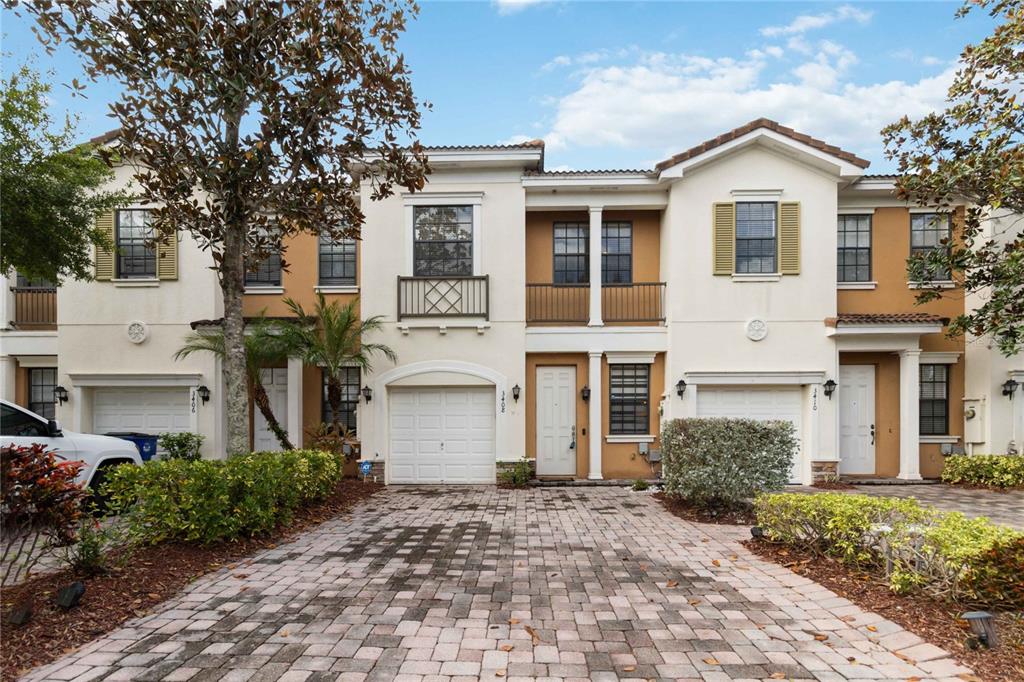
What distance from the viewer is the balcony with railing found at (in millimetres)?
12406

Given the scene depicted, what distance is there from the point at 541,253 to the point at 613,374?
325cm

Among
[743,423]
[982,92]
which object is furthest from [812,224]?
[743,423]

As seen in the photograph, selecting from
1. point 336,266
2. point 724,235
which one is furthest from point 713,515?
point 336,266

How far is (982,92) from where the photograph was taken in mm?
8828

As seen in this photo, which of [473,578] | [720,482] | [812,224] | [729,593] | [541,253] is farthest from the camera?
[541,253]

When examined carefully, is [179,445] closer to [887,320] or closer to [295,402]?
[295,402]

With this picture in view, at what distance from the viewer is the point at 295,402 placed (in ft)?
39.9

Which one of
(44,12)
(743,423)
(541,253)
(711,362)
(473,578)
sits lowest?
(473,578)

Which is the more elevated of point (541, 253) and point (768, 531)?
point (541, 253)

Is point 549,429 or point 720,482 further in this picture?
point 549,429

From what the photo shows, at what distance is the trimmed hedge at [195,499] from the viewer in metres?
5.89

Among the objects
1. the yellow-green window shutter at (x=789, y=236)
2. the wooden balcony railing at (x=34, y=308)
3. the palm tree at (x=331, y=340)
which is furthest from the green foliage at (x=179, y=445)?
the yellow-green window shutter at (x=789, y=236)

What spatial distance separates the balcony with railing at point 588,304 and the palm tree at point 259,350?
537 centimetres

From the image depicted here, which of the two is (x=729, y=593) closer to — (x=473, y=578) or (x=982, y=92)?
(x=473, y=578)
